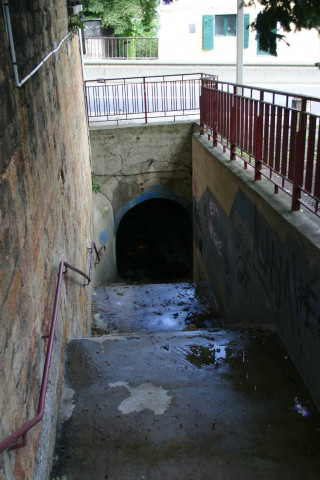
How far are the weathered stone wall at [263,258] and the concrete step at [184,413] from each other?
33cm

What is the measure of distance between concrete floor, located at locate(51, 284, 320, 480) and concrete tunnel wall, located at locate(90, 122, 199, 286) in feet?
22.9

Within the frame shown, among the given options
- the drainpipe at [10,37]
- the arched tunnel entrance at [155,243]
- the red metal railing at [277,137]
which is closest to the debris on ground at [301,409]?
the red metal railing at [277,137]

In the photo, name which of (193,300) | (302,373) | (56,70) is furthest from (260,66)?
(302,373)

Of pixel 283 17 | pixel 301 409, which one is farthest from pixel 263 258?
pixel 283 17

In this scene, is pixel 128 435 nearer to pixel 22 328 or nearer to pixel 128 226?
pixel 22 328

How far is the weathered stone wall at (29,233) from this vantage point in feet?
7.52

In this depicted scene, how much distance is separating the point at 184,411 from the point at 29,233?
74.6 inches

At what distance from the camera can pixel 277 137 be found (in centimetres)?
463

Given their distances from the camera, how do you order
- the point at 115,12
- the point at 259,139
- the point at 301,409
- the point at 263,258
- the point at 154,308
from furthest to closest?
the point at 115,12 < the point at 154,308 < the point at 259,139 < the point at 263,258 < the point at 301,409

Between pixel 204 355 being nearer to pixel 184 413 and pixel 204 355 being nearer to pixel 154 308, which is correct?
pixel 184 413

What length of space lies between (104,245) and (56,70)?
6532 mm

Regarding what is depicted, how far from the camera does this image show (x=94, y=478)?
119 inches

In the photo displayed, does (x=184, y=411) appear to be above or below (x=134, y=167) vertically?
below

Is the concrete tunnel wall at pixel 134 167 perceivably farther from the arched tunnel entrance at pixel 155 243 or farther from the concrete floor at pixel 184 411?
the concrete floor at pixel 184 411
